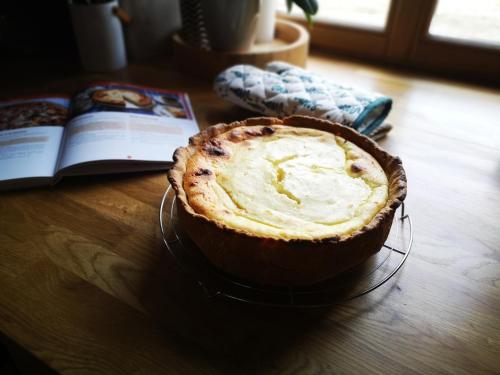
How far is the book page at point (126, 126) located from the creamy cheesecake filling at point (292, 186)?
254 mm

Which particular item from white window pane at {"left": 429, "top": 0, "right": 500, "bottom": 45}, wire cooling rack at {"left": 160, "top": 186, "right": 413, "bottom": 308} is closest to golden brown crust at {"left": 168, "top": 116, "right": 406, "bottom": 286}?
wire cooling rack at {"left": 160, "top": 186, "right": 413, "bottom": 308}

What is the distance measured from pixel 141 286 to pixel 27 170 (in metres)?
0.51

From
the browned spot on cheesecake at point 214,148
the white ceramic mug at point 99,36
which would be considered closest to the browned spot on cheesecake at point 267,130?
the browned spot on cheesecake at point 214,148

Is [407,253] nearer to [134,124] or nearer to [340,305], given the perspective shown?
[340,305]

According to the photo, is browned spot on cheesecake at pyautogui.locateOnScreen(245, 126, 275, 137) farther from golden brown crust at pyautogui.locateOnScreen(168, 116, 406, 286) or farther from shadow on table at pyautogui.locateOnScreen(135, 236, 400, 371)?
shadow on table at pyautogui.locateOnScreen(135, 236, 400, 371)

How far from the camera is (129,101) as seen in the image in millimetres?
1312

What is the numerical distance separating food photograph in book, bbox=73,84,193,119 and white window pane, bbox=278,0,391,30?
980 mm

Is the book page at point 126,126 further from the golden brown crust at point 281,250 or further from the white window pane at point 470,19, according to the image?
the white window pane at point 470,19

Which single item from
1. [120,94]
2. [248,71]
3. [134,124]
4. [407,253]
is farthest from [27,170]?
[407,253]

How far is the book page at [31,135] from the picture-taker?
1032 millimetres

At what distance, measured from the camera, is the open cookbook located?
1.04 meters

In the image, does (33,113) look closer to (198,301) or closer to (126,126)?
(126,126)

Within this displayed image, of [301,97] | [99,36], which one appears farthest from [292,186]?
[99,36]

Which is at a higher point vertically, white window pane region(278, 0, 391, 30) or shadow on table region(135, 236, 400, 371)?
white window pane region(278, 0, 391, 30)
